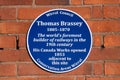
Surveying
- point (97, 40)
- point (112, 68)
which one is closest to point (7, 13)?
point (97, 40)

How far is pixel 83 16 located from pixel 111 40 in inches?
9.7

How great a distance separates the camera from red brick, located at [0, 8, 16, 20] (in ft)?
8.89

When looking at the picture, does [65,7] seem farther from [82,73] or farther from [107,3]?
[82,73]

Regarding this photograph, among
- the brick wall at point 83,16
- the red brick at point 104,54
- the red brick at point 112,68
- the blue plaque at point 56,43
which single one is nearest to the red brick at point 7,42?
the brick wall at point 83,16

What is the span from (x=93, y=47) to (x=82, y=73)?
0.61 feet

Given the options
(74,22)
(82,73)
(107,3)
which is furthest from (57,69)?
(107,3)

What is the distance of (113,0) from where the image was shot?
273 centimetres

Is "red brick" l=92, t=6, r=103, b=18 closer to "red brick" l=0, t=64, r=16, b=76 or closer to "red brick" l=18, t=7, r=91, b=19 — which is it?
"red brick" l=18, t=7, r=91, b=19

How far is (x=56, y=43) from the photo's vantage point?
2686 millimetres

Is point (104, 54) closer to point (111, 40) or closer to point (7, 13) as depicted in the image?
point (111, 40)

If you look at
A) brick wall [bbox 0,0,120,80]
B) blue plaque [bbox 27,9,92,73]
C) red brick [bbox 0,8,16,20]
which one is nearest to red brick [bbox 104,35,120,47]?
brick wall [bbox 0,0,120,80]

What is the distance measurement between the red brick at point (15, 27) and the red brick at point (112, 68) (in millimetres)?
589

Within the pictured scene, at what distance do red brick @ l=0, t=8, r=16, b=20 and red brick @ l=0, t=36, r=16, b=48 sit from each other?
0.43 ft

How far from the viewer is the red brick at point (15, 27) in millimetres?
2703
